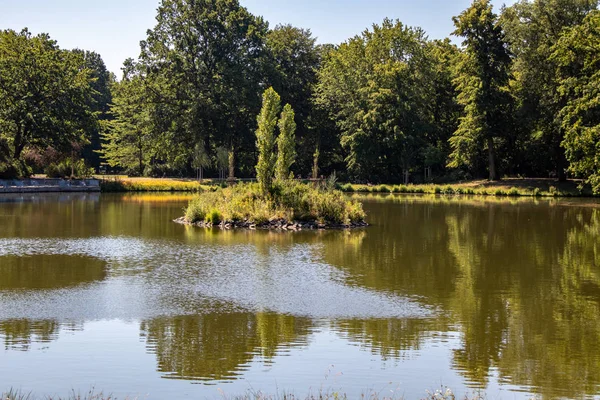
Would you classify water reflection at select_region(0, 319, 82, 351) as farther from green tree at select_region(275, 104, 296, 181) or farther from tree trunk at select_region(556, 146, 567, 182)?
tree trunk at select_region(556, 146, 567, 182)

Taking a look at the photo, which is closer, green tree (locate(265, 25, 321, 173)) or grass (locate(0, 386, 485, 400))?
grass (locate(0, 386, 485, 400))

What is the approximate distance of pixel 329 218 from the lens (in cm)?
3647

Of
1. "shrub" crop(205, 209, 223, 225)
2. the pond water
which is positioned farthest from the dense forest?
the pond water

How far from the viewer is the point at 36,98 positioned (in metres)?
68.4

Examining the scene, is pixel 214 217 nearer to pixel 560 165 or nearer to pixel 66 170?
pixel 66 170

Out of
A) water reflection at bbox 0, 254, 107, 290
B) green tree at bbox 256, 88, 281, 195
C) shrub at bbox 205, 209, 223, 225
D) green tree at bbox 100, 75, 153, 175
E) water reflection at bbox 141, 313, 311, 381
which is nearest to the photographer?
water reflection at bbox 141, 313, 311, 381

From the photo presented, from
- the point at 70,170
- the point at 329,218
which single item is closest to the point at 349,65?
the point at 70,170

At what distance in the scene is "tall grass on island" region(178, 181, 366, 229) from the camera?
35.8m

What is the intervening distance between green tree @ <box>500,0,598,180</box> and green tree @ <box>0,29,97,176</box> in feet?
149

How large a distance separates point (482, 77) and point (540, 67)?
586 centimetres

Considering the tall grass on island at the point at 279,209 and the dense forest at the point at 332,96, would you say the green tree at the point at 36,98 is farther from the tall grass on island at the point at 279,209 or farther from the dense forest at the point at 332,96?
the tall grass on island at the point at 279,209

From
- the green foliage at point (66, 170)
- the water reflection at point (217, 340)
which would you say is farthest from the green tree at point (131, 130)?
the water reflection at point (217, 340)

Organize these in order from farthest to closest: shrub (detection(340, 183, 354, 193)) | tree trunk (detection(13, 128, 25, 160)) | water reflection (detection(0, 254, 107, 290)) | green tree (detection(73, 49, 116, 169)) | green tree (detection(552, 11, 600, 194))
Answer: green tree (detection(73, 49, 116, 169)) < shrub (detection(340, 183, 354, 193)) < tree trunk (detection(13, 128, 25, 160)) < green tree (detection(552, 11, 600, 194)) < water reflection (detection(0, 254, 107, 290))

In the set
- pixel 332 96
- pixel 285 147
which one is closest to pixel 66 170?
pixel 332 96
